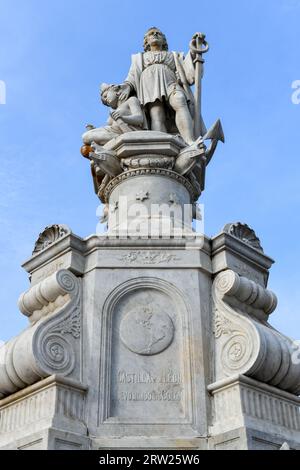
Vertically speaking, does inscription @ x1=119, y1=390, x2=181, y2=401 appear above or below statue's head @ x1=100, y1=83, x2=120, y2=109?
below

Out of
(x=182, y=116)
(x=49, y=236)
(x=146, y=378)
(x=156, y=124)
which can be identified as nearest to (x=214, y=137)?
(x=182, y=116)

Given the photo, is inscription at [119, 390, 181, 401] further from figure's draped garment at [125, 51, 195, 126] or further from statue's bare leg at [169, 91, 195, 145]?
figure's draped garment at [125, 51, 195, 126]

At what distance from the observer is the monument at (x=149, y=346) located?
834 centimetres

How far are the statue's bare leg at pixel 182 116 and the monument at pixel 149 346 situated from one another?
6.69 ft

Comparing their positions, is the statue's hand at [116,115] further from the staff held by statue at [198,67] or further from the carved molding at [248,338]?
the carved molding at [248,338]

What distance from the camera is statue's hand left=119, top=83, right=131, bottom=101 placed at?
13.7 m

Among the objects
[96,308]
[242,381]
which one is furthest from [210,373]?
[96,308]

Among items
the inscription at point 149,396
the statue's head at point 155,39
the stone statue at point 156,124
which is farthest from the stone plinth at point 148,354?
the statue's head at point 155,39

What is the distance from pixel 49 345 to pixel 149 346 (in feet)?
4.73

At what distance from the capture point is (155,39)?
14.8 metres

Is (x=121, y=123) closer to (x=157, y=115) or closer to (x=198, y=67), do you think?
(x=157, y=115)

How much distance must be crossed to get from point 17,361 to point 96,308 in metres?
1.40

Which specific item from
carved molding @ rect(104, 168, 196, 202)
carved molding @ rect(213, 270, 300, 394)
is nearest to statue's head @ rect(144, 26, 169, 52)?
carved molding @ rect(104, 168, 196, 202)

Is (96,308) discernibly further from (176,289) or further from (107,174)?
(107,174)
